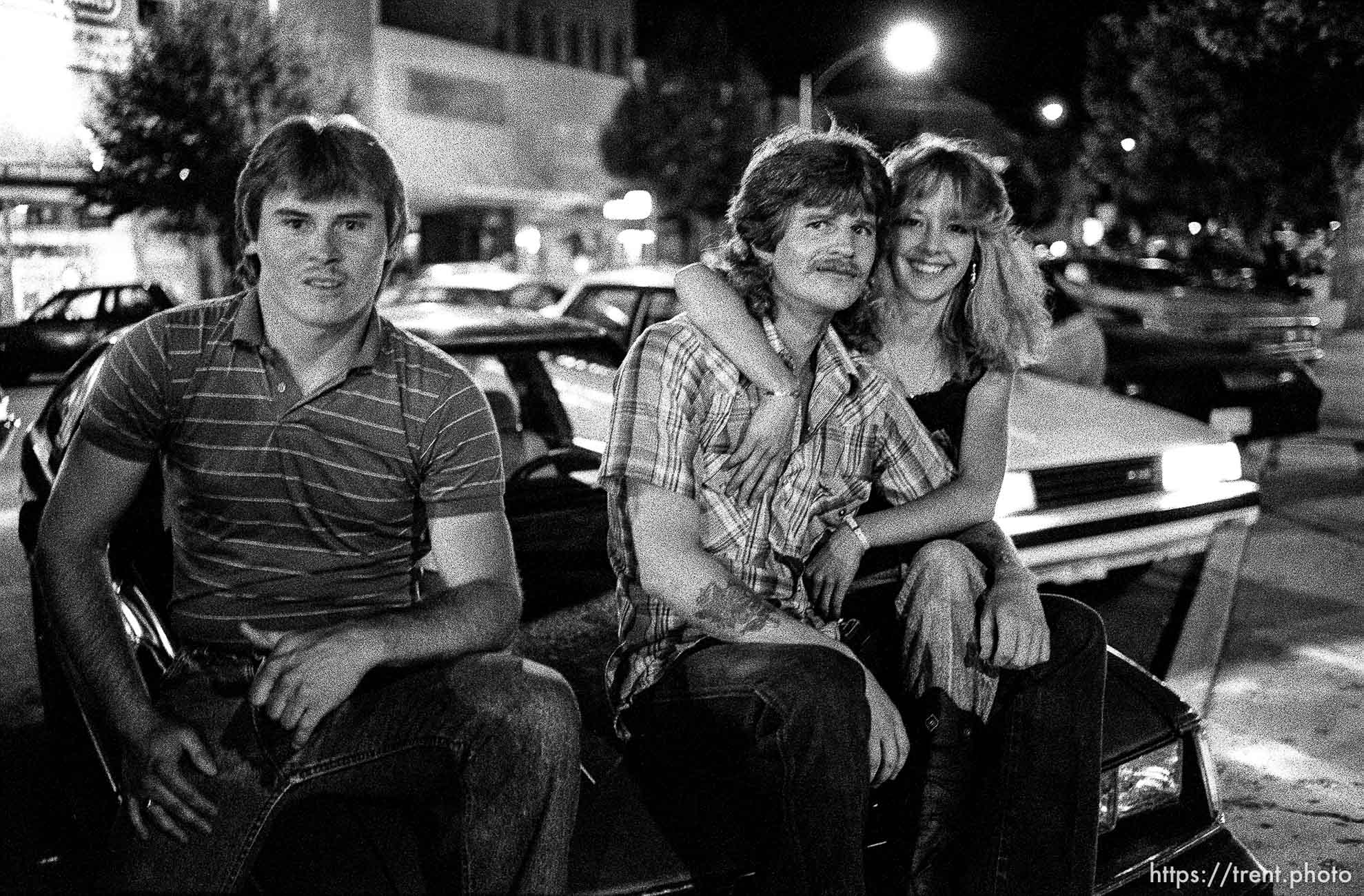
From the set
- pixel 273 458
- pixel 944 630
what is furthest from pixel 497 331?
pixel 944 630

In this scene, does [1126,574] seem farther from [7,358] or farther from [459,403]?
[7,358]

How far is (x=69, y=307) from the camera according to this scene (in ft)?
52.6

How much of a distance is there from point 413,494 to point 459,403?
0.63ft

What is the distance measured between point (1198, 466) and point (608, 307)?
3.36 m

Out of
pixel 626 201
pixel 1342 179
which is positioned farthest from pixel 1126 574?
pixel 626 201

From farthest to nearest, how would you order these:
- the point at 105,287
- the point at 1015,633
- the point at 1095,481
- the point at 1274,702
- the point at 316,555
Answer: the point at 105,287, the point at 1095,481, the point at 1274,702, the point at 1015,633, the point at 316,555

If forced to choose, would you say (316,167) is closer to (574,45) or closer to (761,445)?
(761,445)

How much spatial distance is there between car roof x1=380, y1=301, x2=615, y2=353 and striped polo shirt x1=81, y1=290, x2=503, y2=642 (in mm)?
1857

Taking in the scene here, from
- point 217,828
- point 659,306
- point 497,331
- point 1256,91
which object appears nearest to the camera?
point 217,828

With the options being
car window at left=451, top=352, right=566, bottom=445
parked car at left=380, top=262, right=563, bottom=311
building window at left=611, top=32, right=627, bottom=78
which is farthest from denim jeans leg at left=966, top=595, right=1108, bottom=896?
building window at left=611, top=32, right=627, bottom=78

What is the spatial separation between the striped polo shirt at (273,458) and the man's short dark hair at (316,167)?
0.74 ft

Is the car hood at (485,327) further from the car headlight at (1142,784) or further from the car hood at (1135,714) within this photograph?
the car headlight at (1142,784)

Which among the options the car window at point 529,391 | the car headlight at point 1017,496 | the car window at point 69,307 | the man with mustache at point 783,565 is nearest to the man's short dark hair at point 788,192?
the man with mustache at point 783,565

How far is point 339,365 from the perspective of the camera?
2369 millimetres
